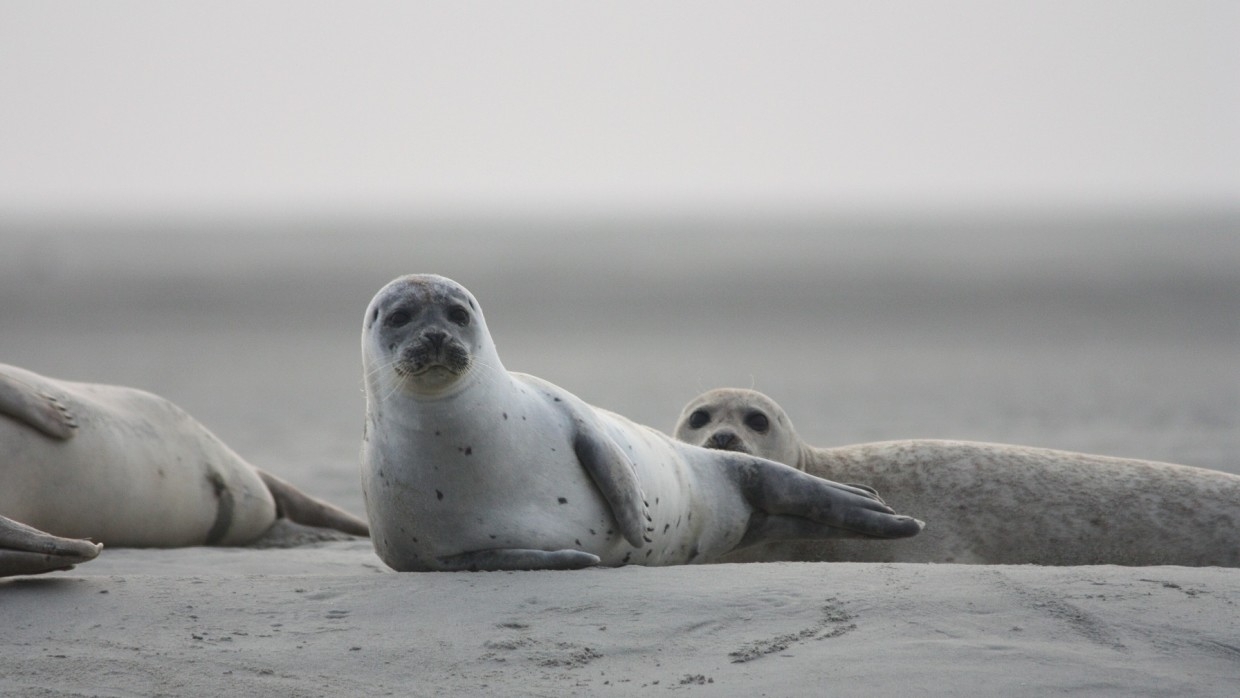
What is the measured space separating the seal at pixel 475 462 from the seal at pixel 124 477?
4.01 feet

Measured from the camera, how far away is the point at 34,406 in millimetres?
4906

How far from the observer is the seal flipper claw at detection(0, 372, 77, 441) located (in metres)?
4.83

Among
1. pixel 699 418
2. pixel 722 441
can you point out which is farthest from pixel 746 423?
pixel 722 441

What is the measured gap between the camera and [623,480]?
13.8 feet

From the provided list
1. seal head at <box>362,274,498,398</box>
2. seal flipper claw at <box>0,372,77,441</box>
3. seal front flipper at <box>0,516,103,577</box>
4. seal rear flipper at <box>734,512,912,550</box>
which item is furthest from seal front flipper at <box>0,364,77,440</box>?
seal rear flipper at <box>734,512,912,550</box>

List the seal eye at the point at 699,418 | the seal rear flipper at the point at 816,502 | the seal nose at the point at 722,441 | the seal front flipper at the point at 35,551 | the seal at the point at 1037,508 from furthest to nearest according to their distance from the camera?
the seal eye at the point at 699,418 → the seal nose at the point at 722,441 → the seal at the point at 1037,508 → the seal rear flipper at the point at 816,502 → the seal front flipper at the point at 35,551

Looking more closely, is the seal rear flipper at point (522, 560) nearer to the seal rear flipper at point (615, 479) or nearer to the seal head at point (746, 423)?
the seal rear flipper at point (615, 479)

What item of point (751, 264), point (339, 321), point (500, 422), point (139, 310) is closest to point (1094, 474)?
point (500, 422)

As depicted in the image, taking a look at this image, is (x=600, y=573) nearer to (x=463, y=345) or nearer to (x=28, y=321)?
(x=463, y=345)

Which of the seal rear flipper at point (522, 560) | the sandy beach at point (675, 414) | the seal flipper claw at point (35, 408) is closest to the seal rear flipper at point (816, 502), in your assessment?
the sandy beach at point (675, 414)

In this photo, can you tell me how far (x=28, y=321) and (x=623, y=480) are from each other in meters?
20.0

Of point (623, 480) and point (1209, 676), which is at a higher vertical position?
point (623, 480)

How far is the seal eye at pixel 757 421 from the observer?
559 centimetres

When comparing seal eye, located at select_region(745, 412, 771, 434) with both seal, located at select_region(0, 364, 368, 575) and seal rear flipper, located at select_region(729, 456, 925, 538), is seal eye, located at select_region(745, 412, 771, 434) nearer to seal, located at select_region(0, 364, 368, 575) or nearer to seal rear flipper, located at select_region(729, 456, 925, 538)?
seal rear flipper, located at select_region(729, 456, 925, 538)
